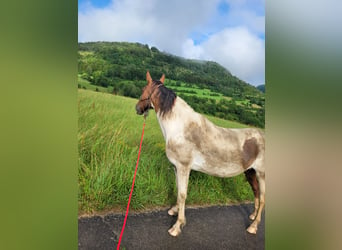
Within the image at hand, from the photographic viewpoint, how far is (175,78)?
316 cm

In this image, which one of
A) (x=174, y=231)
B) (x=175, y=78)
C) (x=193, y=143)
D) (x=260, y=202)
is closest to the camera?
(x=193, y=143)

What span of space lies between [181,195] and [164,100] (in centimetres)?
87

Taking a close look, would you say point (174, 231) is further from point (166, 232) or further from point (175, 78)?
point (175, 78)

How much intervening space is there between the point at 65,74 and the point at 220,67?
2.52 metres

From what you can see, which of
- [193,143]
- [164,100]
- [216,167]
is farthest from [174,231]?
[164,100]

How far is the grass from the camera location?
304 centimetres

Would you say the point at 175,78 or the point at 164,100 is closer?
the point at 164,100

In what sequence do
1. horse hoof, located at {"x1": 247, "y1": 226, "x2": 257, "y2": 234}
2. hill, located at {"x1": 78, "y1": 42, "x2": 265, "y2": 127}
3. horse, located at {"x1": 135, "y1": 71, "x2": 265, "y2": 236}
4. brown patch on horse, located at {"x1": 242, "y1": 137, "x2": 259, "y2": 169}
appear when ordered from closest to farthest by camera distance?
horse, located at {"x1": 135, "y1": 71, "x2": 265, "y2": 236}
brown patch on horse, located at {"x1": 242, "y1": 137, "x2": 259, "y2": 169}
horse hoof, located at {"x1": 247, "y1": 226, "x2": 257, "y2": 234}
hill, located at {"x1": 78, "y1": 42, "x2": 265, "y2": 127}

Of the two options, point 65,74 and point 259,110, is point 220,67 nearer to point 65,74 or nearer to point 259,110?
point 259,110

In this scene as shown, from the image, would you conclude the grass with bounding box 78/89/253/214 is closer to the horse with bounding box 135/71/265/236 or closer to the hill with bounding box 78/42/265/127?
the hill with bounding box 78/42/265/127

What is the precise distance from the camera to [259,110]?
3.15 meters

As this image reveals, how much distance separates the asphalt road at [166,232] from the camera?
2461 mm

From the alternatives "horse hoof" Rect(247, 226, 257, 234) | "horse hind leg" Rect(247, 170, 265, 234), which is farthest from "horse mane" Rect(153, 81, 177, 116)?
"horse hoof" Rect(247, 226, 257, 234)

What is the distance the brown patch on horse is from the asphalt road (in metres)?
0.69
